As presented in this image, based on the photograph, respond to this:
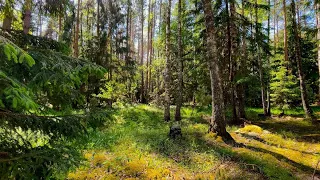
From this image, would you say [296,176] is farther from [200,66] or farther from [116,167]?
[200,66]

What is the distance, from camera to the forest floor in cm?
511

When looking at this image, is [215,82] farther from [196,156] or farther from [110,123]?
[110,123]

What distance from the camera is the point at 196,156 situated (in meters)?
6.22

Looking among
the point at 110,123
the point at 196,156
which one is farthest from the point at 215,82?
the point at 110,123

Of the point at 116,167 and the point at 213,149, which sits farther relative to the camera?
the point at 213,149

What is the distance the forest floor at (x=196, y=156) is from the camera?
201 inches

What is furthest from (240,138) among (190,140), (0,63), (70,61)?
(0,63)

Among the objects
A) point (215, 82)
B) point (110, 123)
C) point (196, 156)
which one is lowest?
point (196, 156)

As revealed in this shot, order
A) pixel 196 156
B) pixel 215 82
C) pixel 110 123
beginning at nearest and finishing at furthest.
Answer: pixel 110 123 < pixel 196 156 < pixel 215 82

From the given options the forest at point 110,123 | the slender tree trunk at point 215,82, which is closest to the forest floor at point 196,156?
the forest at point 110,123

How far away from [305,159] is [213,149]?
2681mm

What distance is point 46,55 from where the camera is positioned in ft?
10.2

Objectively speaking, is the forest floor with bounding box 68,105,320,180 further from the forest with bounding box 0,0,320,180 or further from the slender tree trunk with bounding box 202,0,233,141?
the slender tree trunk with bounding box 202,0,233,141

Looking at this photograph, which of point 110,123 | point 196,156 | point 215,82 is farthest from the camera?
point 215,82
